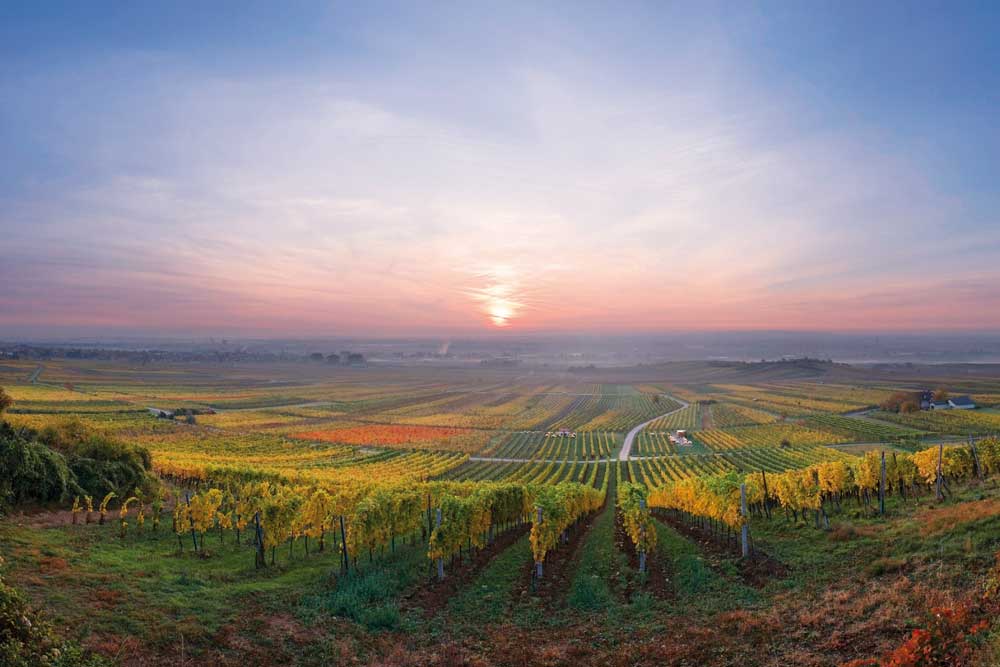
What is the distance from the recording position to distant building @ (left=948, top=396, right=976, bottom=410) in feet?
330

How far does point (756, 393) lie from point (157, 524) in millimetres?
176760

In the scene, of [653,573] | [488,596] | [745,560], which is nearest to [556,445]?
[653,573]

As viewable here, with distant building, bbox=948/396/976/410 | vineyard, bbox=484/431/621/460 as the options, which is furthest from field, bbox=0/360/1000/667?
distant building, bbox=948/396/976/410

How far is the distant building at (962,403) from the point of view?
330ft

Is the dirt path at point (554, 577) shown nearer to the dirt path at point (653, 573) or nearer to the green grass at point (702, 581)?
the dirt path at point (653, 573)

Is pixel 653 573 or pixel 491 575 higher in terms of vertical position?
pixel 653 573

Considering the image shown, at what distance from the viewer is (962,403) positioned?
10394cm

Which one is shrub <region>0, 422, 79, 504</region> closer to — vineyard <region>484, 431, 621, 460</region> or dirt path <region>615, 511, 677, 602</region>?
dirt path <region>615, 511, 677, 602</region>

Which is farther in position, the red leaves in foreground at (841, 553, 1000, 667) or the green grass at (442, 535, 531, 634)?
the green grass at (442, 535, 531, 634)

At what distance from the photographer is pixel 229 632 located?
13.1m

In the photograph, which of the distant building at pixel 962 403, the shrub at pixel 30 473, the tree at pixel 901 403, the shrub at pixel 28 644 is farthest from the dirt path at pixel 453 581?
the distant building at pixel 962 403

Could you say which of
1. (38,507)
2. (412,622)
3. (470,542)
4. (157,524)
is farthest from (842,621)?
(38,507)

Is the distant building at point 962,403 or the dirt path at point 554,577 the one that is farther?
the distant building at point 962,403

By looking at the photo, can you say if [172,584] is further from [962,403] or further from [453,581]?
[962,403]
